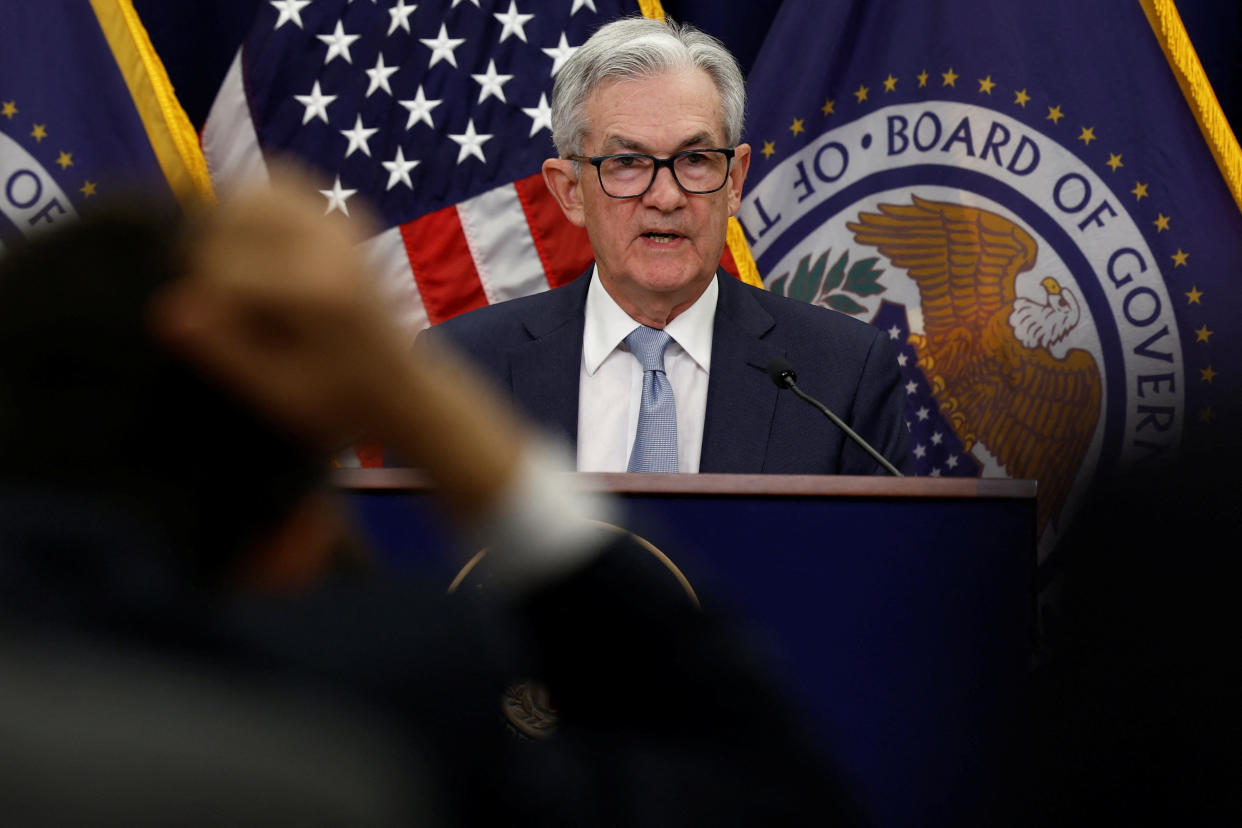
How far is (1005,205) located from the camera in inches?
111

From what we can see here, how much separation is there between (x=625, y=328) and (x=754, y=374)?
0.85 feet

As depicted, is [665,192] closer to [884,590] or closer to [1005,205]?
[1005,205]

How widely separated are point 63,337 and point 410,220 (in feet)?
8.31

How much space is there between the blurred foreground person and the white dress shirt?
4.89ft

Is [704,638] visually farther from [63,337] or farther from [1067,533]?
[63,337]

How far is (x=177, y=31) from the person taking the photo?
11.0ft

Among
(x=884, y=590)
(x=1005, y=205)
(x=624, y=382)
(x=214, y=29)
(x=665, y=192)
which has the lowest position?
(x=884, y=590)

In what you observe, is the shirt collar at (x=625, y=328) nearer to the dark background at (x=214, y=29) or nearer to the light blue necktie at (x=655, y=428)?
the light blue necktie at (x=655, y=428)

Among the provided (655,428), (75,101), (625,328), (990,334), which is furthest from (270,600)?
(75,101)

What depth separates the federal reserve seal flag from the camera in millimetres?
2725

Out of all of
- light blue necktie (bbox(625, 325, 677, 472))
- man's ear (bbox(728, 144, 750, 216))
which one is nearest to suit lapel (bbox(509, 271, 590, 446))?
light blue necktie (bbox(625, 325, 677, 472))

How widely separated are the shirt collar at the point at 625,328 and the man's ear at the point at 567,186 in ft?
0.62

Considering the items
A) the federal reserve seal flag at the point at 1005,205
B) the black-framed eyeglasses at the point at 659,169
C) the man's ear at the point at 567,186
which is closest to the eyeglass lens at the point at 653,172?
the black-framed eyeglasses at the point at 659,169

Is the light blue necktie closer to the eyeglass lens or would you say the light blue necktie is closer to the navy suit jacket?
the navy suit jacket
